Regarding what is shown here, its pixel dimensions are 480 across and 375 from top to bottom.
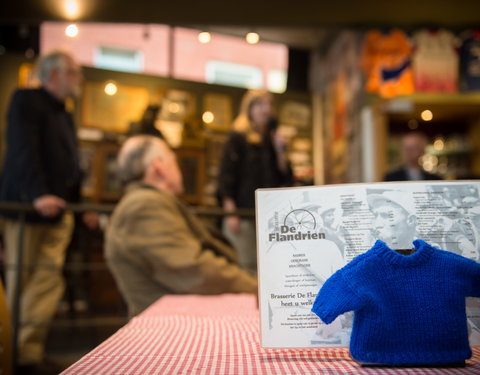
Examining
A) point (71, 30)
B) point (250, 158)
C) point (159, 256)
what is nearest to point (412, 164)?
point (250, 158)

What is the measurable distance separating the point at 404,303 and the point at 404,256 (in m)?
0.05

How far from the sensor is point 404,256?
600mm

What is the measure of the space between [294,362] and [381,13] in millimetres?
4603

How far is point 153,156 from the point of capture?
2.02 m

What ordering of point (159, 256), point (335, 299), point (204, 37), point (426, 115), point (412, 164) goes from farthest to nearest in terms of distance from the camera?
point (204, 37) < point (426, 115) < point (412, 164) < point (159, 256) < point (335, 299)


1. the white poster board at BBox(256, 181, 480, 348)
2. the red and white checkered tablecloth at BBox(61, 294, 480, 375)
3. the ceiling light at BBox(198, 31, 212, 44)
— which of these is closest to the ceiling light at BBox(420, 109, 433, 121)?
the ceiling light at BBox(198, 31, 212, 44)

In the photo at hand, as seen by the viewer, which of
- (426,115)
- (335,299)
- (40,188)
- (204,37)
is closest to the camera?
(335,299)

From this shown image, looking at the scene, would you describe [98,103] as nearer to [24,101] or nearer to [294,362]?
[24,101]

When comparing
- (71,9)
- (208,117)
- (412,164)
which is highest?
(71,9)

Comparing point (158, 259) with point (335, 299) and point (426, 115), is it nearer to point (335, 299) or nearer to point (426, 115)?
point (335, 299)

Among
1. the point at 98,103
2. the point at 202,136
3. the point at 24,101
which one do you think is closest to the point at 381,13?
the point at 202,136

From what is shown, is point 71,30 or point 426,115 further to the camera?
point 71,30

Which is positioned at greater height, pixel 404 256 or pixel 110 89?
pixel 110 89

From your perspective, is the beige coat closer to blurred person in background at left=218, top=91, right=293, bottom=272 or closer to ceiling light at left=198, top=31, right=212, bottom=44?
blurred person in background at left=218, top=91, right=293, bottom=272
